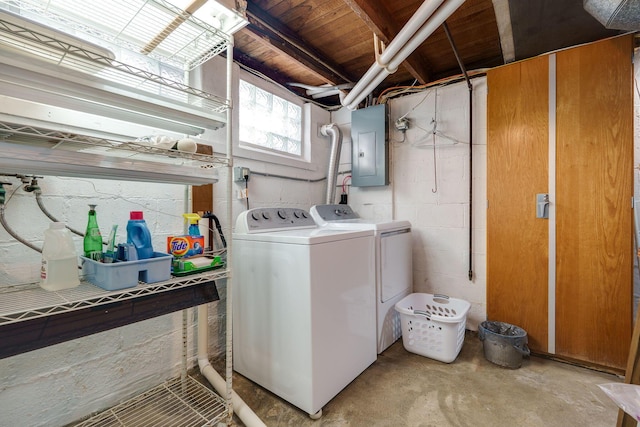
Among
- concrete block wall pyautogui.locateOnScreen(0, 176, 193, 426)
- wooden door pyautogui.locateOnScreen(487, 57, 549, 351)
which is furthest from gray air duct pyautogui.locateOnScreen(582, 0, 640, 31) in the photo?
concrete block wall pyautogui.locateOnScreen(0, 176, 193, 426)

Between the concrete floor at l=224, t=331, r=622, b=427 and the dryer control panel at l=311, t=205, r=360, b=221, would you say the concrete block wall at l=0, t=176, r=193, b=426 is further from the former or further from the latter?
the dryer control panel at l=311, t=205, r=360, b=221

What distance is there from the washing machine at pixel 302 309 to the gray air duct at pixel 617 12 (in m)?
1.49

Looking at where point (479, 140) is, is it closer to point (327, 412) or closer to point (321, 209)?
point (321, 209)

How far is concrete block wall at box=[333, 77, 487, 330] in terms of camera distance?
2201 mm

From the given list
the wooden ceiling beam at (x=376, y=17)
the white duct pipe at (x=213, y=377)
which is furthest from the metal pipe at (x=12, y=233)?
the wooden ceiling beam at (x=376, y=17)

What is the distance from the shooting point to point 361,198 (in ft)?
9.11

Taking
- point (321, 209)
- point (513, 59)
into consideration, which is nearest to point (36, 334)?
point (321, 209)

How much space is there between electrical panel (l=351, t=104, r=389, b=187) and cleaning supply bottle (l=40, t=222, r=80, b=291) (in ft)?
Result: 6.91

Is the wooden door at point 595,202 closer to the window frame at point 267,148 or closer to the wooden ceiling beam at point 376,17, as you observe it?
the wooden ceiling beam at point 376,17

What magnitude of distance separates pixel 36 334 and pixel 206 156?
0.80 metres

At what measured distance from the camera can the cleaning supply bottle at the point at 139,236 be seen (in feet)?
3.68

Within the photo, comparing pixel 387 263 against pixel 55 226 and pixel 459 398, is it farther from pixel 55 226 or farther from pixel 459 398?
pixel 55 226

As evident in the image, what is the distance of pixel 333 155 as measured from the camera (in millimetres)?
2732

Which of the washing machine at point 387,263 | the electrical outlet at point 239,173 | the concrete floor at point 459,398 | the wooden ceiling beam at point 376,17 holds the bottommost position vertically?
the concrete floor at point 459,398
